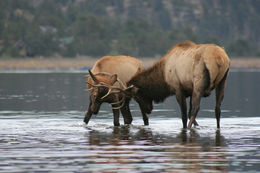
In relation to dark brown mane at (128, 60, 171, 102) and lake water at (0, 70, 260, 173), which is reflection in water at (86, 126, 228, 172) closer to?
lake water at (0, 70, 260, 173)

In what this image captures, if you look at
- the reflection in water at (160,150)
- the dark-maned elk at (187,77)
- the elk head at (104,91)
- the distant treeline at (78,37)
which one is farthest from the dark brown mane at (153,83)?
the distant treeline at (78,37)

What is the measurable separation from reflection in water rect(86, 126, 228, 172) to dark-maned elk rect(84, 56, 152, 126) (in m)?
1.02

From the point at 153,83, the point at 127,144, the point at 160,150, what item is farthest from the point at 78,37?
the point at 160,150

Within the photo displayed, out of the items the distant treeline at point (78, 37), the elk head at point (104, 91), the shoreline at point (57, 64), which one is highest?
the elk head at point (104, 91)

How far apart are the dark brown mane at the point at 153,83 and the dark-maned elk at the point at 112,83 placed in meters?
0.37

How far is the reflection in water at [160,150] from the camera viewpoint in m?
10.8

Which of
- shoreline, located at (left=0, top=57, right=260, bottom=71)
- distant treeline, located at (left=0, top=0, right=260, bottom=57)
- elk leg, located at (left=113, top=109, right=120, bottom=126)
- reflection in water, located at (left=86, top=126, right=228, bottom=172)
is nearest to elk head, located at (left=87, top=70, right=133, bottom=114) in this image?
elk leg, located at (left=113, top=109, right=120, bottom=126)

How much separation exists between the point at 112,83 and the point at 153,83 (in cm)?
113

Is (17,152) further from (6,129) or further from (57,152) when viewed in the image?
(6,129)

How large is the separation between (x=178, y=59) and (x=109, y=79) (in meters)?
1.80

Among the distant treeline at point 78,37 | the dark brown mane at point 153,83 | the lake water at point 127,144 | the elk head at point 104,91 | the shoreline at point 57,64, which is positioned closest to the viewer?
the lake water at point 127,144

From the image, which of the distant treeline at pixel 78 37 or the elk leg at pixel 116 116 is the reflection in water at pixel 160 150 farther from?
the distant treeline at pixel 78 37

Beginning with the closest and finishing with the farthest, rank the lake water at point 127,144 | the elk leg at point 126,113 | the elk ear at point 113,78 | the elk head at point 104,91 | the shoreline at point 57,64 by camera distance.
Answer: the lake water at point 127,144
the elk head at point 104,91
the elk ear at point 113,78
the elk leg at point 126,113
the shoreline at point 57,64

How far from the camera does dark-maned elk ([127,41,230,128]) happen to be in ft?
50.0
